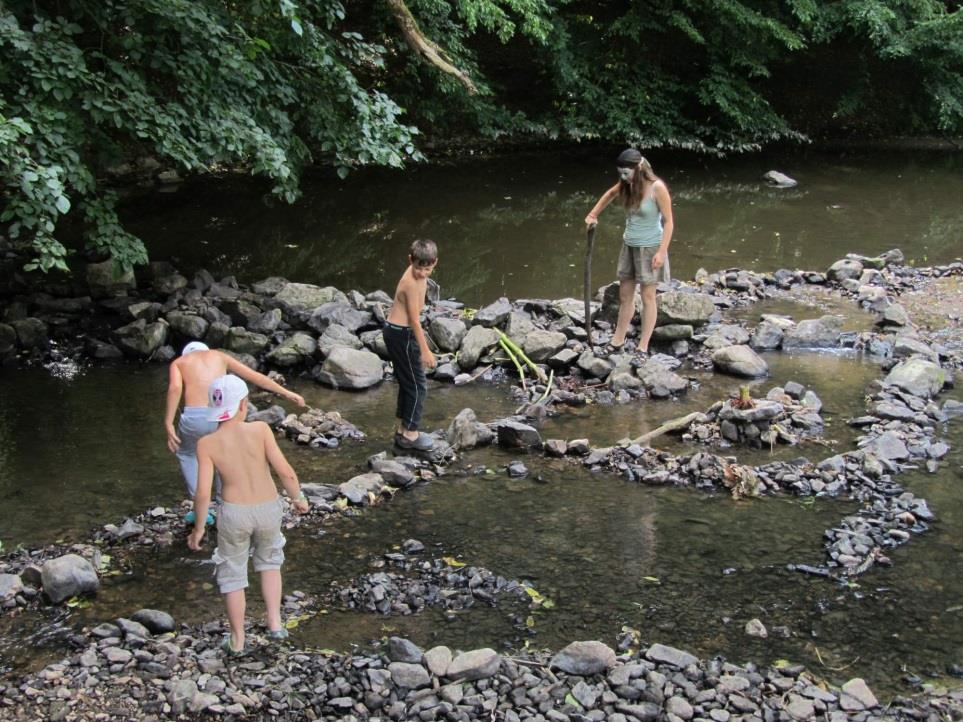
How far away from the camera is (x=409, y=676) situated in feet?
15.1

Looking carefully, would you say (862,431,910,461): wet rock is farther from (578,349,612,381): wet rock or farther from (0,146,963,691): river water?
(578,349,612,381): wet rock

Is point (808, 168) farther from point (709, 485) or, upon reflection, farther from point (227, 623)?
point (227, 623)

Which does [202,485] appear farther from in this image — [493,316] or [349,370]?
[493,316]

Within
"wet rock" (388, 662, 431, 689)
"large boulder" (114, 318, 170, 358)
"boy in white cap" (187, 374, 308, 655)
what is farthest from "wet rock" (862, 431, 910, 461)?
"large boulder" (114, 318, 170, 358)

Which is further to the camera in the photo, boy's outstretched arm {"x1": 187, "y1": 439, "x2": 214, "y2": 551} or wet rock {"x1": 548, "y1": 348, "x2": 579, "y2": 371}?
wet rock {"x1": 548, "y1": 348, "x2": 579, "y2": 371}

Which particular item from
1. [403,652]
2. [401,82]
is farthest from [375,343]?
[401,82]

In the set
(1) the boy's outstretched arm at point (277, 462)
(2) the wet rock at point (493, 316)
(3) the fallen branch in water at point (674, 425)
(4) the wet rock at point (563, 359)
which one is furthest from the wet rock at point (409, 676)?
(2) the wet rock at point (493, 316)

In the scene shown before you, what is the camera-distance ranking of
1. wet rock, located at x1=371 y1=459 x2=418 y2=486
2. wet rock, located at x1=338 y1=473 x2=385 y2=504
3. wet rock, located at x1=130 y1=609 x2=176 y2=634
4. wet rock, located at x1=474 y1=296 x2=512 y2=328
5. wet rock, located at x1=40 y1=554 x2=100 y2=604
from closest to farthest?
wet rock, located at x1=130 y1=609 x2=176 y2=634, wet rock, located at x1=40 y1=554 x2=100 y2=604, wet rock, located at x1=338 y1=473 x2=385 y2=504, wet rock, located at x1=371 y1=459 x2=418 y2=486, wet rock, located at x1=474 y1=296 x2=512 y2=328

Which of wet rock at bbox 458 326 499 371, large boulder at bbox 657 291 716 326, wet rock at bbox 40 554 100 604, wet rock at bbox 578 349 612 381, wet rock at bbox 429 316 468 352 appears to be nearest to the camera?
wet rock at bbox 40 554 100 604

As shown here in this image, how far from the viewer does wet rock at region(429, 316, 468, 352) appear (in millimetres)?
9703

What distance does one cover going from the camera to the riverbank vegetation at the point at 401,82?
340 inches

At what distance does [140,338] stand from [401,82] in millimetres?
10457

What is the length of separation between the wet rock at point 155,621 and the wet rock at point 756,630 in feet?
9.93

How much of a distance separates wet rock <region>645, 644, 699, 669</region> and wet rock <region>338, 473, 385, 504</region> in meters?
2.50
